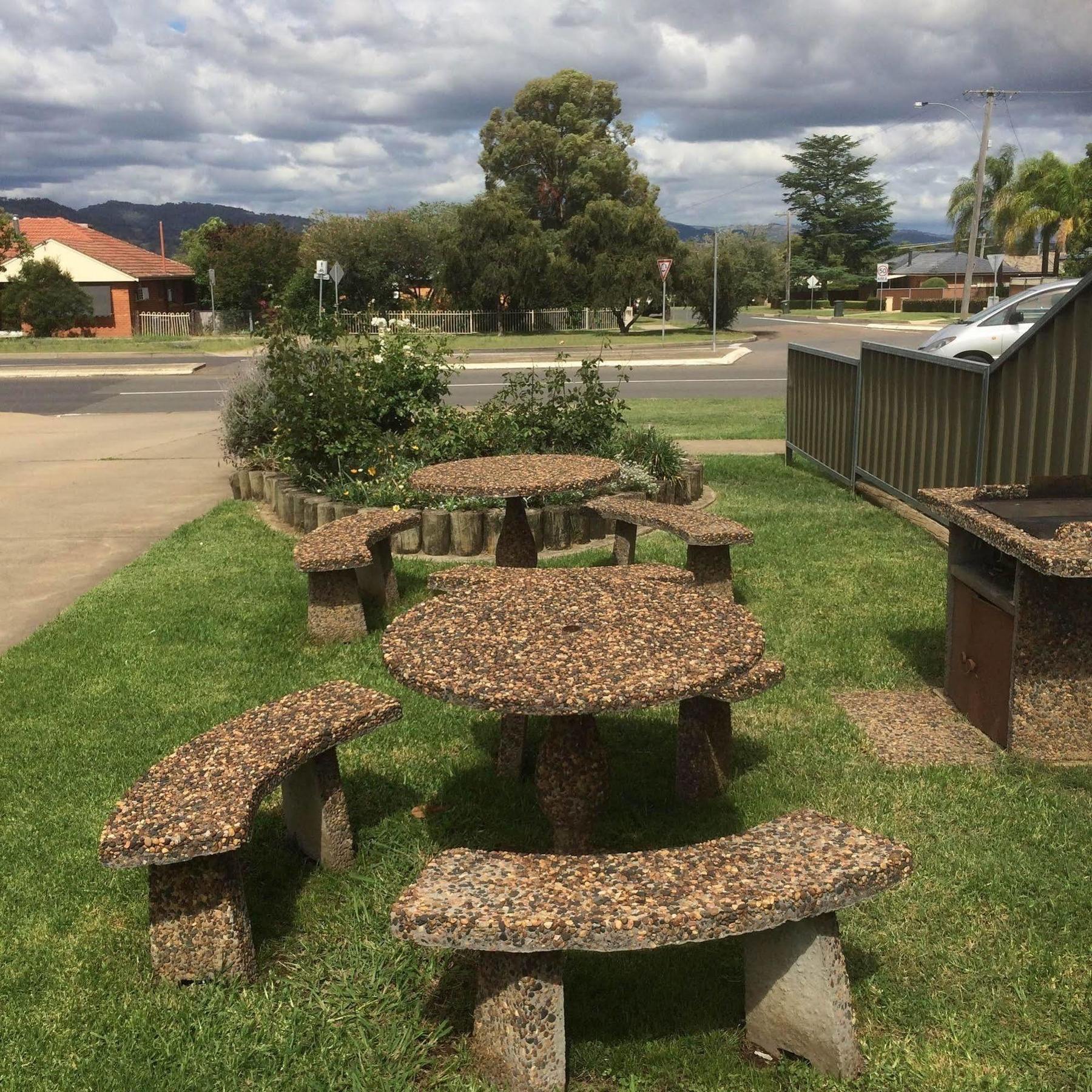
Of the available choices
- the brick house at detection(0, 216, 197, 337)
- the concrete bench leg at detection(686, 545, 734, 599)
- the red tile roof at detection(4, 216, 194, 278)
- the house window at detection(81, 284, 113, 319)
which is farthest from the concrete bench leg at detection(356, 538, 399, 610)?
the red tile roof at detection(4, 216, 194, 278)

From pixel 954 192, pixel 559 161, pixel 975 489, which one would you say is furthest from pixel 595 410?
pixel 954 192

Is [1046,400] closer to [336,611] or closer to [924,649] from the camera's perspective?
[924,649]

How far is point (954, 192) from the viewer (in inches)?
3238

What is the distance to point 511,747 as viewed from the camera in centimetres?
476

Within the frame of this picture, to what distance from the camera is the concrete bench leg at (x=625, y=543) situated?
7.67m

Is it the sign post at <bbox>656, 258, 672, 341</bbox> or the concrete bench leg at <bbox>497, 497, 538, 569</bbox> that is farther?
the sign post at <bbox>656, 258, 672, 341</bbox>

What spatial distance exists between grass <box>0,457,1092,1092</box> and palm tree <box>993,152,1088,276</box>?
2339 inches

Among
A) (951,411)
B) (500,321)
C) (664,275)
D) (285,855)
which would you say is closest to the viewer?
(285,855)

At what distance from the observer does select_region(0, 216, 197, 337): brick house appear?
4847 cm

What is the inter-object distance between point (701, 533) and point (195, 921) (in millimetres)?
3652

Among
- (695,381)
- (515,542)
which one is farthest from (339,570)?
(695,381)

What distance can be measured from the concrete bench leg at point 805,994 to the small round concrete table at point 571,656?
67cm

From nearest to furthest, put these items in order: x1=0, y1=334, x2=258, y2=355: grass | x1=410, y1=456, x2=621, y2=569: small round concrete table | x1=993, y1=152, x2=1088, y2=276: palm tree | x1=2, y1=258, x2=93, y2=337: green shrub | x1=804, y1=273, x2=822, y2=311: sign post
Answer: x1=410, y1=456, x2=621, y2=569: small round concrete table, x1=0, y1=334, x2=258, y2=355: grass, x1=2, y1=258, x2=93, y2=337: green shrub, x1=993, y1=152, x2=1088, y2=276: palm tree, x1=804, y1=273, x2=822, y2=311: sign post

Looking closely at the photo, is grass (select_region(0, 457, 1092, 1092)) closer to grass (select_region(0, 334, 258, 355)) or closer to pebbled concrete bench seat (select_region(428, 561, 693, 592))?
pebbled concrete bench seat (select_region(428, 561, 693, 592))
